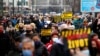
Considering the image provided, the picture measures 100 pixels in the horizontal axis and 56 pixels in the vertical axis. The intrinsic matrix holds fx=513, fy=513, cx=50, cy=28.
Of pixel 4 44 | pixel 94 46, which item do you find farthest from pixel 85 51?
pixel 4 44

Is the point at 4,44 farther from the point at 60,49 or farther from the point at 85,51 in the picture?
the point at 85,51

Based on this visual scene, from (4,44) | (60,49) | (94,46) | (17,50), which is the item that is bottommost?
(4,44)

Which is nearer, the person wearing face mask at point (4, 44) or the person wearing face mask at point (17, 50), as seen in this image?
the person wearing face mask at point (17, 50)

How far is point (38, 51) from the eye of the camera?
9.66 m

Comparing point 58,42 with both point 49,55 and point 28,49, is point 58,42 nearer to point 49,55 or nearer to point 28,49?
point 49,55

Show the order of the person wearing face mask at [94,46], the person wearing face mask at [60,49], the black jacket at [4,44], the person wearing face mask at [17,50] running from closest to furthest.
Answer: the person wearing face mask at [94,46] < the person wearing face mask at [17,50] < the person wearing face mask at [60,49] < the black jacket at [4,44]

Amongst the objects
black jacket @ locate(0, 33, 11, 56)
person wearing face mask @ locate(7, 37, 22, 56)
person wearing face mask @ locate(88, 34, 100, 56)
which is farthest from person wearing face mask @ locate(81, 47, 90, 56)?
black jacket @ locate(0, 33, 11, 56)

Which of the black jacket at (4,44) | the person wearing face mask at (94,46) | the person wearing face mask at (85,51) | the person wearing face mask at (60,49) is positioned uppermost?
the person wearing face mask at (94,46)

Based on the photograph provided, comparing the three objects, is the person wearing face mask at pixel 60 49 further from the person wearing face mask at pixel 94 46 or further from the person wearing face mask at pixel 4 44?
the person wearing face mask at pixel 4 44

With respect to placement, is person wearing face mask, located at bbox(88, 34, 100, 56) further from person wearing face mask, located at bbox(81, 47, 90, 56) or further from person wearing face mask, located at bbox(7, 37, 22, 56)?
person wearing face mask, located at bbox(7, 37, 22, 56)

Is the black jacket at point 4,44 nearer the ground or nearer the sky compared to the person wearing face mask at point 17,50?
nearer the ground

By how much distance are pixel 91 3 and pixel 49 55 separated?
6971 millimetres

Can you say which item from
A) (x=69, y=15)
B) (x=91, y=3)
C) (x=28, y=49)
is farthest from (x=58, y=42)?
(x=69, y=15)

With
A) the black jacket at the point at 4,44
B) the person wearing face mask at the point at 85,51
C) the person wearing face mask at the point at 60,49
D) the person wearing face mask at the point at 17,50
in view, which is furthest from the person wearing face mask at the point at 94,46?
the black jacket at the point at 4,44
